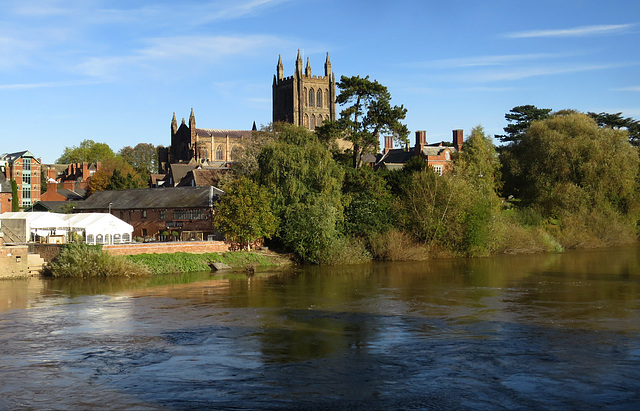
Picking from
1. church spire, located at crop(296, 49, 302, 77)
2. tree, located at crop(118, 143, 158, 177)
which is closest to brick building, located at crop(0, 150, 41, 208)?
church spire, located at crop(296, 49, 302, 77)

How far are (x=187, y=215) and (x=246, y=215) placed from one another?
30.8 feet

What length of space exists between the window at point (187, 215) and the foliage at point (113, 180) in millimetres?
34070

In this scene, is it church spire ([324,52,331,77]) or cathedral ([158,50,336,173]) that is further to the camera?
church spire ([324,52,331,77])

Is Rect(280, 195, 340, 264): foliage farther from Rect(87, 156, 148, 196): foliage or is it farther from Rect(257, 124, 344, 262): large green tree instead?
Rect(87, 156, 148, 196): foliage

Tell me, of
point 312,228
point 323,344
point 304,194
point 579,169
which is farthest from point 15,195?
point 323,344

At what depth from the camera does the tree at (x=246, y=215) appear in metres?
45.7

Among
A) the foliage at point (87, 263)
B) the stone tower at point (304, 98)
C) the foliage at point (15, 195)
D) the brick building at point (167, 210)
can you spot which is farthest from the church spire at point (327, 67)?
the foliage at point (87, 263)

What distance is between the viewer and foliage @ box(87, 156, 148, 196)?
85.2m

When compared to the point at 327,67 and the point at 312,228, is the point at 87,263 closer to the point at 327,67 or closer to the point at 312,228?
the point at 312,228

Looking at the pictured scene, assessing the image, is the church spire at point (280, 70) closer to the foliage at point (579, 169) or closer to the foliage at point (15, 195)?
the foliage at point (15, 195)

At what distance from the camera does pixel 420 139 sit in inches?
3410

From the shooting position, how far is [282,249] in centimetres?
4888

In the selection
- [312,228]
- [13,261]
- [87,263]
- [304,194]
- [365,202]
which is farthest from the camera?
[365,202]

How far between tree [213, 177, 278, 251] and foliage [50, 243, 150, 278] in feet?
28.3
